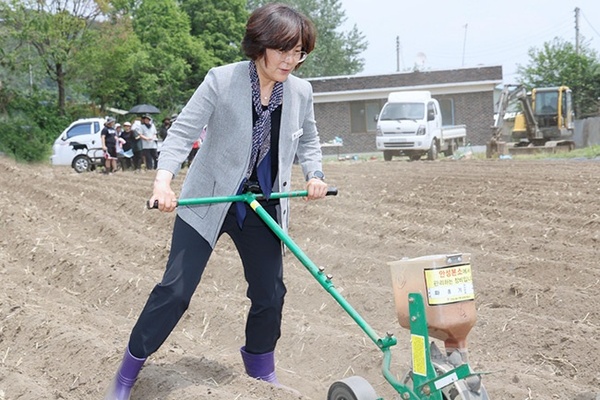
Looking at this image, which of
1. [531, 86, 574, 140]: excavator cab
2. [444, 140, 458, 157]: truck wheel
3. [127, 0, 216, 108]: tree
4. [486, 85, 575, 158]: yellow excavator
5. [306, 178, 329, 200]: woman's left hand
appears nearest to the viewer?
[306, 178, 329, 200]: woman's left hand

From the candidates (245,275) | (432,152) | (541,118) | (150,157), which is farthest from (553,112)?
(245,275)

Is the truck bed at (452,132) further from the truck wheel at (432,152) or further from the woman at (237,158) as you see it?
the woman at (237,158)

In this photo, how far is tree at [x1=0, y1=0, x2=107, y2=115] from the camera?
3117 cm

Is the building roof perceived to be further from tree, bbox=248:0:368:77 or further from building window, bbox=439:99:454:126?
tree, bbox=248:0:368:77

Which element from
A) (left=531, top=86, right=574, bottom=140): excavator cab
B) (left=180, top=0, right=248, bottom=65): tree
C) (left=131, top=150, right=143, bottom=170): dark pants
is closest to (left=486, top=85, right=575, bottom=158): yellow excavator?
(left=531, top=86, right=574, bottom=140): excavator cab

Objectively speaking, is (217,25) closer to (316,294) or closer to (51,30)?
(51,30)

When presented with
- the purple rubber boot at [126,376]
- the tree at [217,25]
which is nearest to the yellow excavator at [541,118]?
the tree at [217,25]

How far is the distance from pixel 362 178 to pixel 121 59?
67.0 ft

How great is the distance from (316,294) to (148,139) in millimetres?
14442

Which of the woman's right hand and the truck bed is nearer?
the woman's right hand

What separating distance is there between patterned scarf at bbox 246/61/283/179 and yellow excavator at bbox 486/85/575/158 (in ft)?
81.6

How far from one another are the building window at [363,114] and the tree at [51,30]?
12.9 metres

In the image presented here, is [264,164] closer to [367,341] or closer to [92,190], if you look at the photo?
[367,341]

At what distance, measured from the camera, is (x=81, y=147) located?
23.5 m
